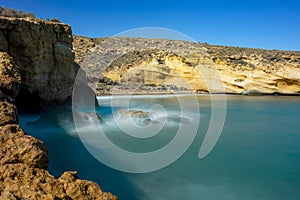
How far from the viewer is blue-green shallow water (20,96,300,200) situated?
4609 mm

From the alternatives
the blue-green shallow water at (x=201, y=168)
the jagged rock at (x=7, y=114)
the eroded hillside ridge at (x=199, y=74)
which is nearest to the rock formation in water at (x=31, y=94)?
the jagged rock at (x=7, y=114)

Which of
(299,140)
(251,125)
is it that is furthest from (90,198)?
(251,125)

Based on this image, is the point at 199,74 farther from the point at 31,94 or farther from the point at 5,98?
the point at 5,98

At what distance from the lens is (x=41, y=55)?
33.4 ft

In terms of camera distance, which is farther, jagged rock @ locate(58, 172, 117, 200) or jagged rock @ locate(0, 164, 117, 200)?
jagged rock @ locate(58, 172, 117, 200)

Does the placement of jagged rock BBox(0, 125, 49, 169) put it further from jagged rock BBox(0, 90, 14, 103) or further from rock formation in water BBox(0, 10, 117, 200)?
jagged rock BBox(0, 90, 14, 103)

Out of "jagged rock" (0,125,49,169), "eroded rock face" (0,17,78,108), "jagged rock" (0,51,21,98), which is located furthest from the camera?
"eroded rock face" (0,17,78,108)

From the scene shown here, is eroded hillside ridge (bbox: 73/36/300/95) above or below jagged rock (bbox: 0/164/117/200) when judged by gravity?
above

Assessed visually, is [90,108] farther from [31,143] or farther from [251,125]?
[31,143]

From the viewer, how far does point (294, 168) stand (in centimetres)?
621

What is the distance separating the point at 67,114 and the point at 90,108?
12.7 feet

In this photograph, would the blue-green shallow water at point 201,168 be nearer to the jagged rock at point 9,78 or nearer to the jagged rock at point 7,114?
the jagged rock at point 9,78

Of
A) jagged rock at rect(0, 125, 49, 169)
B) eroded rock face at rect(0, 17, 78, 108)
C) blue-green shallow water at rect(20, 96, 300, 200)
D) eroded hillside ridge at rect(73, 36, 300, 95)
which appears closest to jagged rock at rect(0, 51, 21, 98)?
jagged rock at rect(0, 125, 49, 169)

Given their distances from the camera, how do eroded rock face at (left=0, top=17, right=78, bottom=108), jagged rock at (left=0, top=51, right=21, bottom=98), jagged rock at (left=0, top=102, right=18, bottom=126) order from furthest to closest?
eroded rock face at (left=0, top=17, right=78, bottom=108), jagged rock at (left=0, top=51, right=21, bottom=98), jagged rock at (left=0, top=102, right=18, bottom=126)
